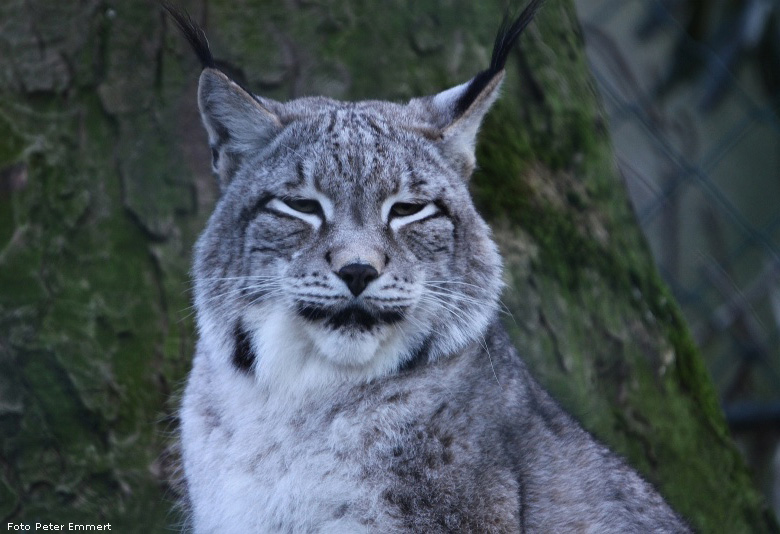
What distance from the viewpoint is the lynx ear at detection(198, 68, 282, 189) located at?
4395mm

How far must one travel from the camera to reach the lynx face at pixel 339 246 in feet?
13.6

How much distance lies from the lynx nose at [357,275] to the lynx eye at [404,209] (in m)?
0.39

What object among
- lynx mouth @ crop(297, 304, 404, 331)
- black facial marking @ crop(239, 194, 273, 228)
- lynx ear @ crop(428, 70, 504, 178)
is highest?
lynx ear @ crop(428, 70, 504, 178)

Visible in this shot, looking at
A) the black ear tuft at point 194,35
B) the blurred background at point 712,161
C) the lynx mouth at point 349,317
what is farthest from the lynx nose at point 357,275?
the blurred background at point 712,161

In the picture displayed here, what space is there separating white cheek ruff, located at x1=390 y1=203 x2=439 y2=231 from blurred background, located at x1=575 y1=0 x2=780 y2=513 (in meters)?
4.64

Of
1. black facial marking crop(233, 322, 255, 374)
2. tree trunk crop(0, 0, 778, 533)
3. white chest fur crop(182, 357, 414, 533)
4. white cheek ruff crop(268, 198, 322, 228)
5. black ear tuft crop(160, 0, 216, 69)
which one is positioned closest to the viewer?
white chest fur crop(182, 357, 414, 533)

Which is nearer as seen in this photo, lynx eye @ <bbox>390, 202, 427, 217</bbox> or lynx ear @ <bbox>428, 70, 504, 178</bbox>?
lynx eye @ <bbox>390, 202, 427, 217</bbox>

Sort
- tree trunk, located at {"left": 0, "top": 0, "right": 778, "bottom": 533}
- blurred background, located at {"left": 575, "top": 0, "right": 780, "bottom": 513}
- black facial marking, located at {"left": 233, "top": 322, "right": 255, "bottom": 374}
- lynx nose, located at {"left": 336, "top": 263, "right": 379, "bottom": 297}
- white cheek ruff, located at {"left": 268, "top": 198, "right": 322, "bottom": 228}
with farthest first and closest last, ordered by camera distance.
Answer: blurred background, located at {"left": 575, "top": 0, "right": 780, "bottom": 513} < tree trunk, located at {"left": 0, "top": 0, "right": 778, "bottom": 533} < black facial marking, located at {"left": 233, "top": 322, "right": 255, "bottom": 374} < white cheek ruff, located at {"left": 268, "top": 198, "right": 322, "bottom": 228} < lynx nose, located at {"left": 336, "top": 263, "right": 379, "bottom": 297}

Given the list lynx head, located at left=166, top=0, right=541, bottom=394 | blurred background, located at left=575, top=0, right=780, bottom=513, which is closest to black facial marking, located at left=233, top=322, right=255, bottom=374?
lynx head, located at left=166, top=0, right=541, bottom=394

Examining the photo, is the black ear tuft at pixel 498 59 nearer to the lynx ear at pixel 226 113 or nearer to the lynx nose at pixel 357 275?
the lynx ear at pixel 226 113

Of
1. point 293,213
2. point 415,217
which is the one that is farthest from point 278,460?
point 415,217

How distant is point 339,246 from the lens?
4.06 m

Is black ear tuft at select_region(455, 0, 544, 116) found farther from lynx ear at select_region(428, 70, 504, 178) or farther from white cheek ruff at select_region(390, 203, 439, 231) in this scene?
white cheek ruff at select_region(390, 203, 439, 231)

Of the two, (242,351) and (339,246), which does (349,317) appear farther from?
(242,351)
